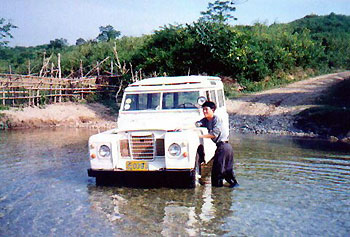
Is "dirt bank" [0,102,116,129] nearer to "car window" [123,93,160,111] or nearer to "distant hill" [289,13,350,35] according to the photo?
"car window" [123,93,160,111]

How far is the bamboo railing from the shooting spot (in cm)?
1992

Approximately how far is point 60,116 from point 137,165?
13974 mm

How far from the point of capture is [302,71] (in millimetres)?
32062

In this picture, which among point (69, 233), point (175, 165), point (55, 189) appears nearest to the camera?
point (69, 233)

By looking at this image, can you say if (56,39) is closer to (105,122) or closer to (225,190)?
(105,122)

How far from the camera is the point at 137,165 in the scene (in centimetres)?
733

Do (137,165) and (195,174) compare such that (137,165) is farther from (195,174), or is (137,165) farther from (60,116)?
(60,116)

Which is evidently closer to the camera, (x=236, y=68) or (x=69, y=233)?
(x=69, y=233)

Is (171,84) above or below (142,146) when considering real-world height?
above

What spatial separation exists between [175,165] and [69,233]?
2.37 meters

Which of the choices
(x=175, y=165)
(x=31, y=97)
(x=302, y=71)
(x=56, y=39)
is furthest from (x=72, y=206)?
(x=56, y=39)

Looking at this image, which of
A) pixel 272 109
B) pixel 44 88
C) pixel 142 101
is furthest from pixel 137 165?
pixel 44 88

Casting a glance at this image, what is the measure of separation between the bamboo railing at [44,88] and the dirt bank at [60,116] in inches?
32.9

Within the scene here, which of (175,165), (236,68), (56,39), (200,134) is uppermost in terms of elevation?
(56,39)
